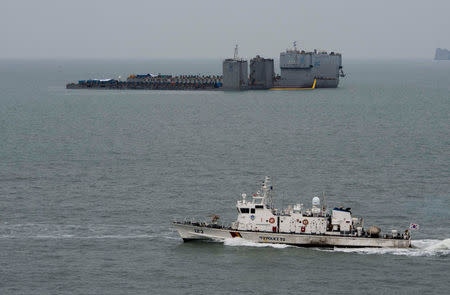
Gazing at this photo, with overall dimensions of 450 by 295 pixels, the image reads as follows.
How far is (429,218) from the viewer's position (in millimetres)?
85938

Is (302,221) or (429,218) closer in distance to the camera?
(302,221)

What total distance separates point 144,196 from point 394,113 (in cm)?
11530

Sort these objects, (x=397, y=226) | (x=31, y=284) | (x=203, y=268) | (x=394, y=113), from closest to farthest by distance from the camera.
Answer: (x=31, y=284) → (x=203, y=268) → (x=397, y=226) → (x=394, y=113)

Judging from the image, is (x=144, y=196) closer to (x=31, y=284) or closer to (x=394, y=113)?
(x=31, y=284)

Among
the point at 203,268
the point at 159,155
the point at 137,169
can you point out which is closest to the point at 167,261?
the point at 203,268

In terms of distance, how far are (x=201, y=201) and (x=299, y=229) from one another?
19.3 meters

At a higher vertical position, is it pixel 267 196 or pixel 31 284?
pixel 267 196

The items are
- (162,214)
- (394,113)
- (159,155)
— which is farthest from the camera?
(394,113)

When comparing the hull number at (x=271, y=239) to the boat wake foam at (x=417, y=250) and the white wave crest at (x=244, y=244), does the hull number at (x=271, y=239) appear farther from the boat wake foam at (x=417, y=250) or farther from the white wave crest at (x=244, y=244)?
the boat wake foam at (x=417, y=250)

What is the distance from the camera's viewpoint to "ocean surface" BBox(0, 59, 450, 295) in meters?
67.9

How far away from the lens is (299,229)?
76.2m

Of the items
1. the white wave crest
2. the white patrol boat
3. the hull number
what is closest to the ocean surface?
the white wave crest

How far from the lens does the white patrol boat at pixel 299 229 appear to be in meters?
75.0

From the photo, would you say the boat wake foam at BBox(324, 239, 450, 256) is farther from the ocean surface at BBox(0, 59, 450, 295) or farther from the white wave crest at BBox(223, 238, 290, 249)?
the white wave crest at BBox(223, 238, 290, 249)
